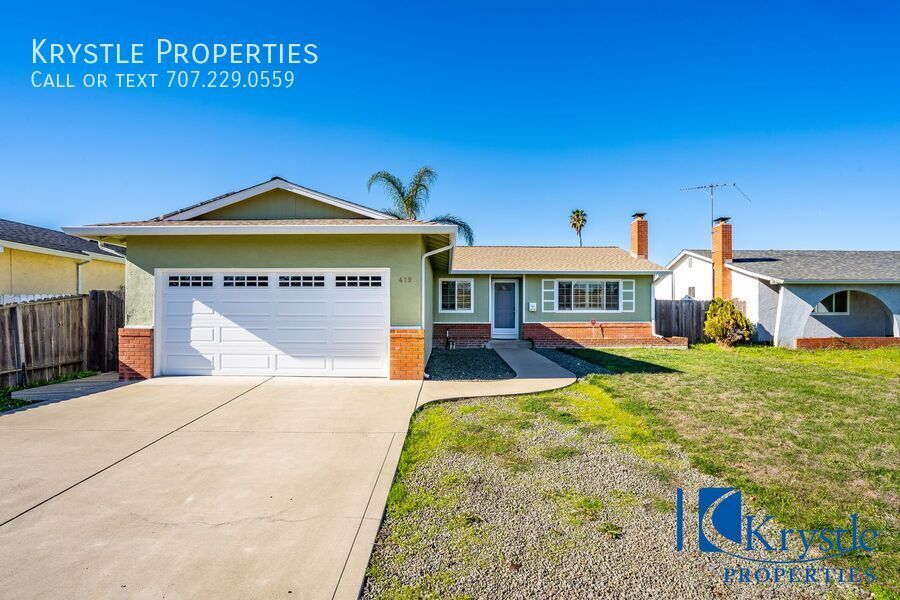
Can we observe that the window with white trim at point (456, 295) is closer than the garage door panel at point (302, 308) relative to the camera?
No

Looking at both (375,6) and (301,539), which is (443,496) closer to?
(301,539)

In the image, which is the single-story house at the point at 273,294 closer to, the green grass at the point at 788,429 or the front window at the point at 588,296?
the green grass at the point at 788,429

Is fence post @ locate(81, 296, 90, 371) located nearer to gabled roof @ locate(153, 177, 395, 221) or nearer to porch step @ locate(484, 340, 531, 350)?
gabled roof @ locate(153, 177, 395, 221)

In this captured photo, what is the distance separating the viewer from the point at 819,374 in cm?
954

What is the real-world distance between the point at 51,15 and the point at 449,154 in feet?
40.0

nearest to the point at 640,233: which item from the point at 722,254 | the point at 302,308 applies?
the point at 722,254

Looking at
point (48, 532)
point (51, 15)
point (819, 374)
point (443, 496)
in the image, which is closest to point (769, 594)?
point (443, 496)

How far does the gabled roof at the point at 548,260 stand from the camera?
1516cm

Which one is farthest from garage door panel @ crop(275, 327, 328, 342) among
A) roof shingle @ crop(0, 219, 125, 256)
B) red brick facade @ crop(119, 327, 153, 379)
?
roof shingle @ crop(0, 219, 125, 256)

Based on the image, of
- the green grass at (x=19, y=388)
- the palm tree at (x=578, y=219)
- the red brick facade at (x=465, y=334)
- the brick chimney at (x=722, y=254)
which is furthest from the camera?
the palm tree at (x=578, y=219)

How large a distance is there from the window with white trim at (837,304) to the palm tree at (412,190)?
14341 millimetres

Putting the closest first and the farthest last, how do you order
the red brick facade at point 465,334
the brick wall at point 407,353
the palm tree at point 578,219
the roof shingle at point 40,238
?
1. the brick wall at point 407,353
2. the roof shingle at point 40,238
3. the red brick facade at point 465,334
4. the palm tree at point 578,219

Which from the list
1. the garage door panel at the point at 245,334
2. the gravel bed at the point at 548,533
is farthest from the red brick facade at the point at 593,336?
the gravel bed at the point at 548,533

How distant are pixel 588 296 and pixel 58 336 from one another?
1536cm
